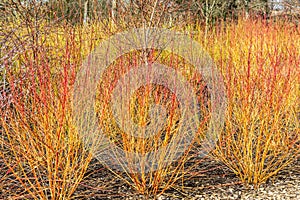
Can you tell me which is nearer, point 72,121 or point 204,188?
point 72,121

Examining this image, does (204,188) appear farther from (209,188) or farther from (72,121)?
(72,121)

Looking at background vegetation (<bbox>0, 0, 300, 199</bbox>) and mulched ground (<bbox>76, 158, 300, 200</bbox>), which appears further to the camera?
mulched ground (<bbox>76, 158, 300, 200</bbox>)

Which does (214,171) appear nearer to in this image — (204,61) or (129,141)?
(129,141)

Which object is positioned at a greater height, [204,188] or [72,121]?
[72,121]

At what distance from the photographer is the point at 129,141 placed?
8.77ft

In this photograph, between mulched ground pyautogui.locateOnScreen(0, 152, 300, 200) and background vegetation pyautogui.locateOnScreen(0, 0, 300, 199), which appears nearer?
background vegetation pyautogui.locateOnScreen(0, 0, 300, 199)

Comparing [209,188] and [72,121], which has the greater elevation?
[72,121]

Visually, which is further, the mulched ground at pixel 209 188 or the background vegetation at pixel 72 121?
the mulched ground at pixel 209 188

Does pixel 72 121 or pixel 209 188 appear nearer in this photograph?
pixel 72 121

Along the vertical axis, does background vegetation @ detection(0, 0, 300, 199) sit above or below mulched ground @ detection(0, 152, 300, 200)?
above

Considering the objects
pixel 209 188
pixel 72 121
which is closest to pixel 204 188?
pixel 209 188

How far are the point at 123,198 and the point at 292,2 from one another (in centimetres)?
814

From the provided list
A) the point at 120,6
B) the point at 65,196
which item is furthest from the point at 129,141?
the point at 120,6

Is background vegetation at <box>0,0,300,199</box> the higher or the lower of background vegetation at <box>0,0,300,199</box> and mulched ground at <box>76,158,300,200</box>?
the higher
